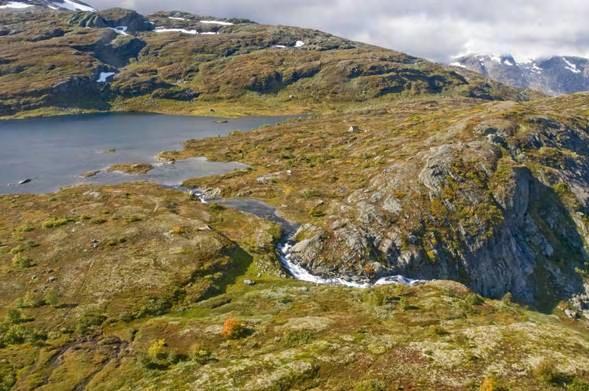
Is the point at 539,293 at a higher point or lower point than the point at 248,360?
lower

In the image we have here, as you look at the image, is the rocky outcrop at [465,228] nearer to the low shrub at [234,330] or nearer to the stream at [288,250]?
the stream at [288,250]

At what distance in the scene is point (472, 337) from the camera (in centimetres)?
3375

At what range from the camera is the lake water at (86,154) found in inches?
4013

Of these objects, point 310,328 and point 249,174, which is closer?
point 310,328

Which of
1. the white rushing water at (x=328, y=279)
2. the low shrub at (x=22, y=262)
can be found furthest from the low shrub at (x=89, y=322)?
the white rushing water at (x=328, y=279)

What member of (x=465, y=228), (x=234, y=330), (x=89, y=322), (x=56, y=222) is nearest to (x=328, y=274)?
(x=234, y=330)

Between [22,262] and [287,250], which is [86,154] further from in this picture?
[287,250]

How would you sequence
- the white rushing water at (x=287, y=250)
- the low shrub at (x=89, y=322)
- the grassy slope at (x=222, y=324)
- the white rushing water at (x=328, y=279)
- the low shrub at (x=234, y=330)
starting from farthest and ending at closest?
the white rushing water at (x=287, y=250), the white rushing water at (x=328, y=279), the low shrub at (x=89, y=322), the low shrub at (x=234, y=330), the grassy slope at (x=222, y=324)

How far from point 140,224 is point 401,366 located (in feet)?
151

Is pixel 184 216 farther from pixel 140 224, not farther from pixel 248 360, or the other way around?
pixel 248 360

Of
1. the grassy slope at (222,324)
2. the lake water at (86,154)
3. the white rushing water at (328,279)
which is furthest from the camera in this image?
the lake water at (86,154)

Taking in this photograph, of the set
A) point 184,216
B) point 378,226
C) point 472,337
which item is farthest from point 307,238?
point 472,337

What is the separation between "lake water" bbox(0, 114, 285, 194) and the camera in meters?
102

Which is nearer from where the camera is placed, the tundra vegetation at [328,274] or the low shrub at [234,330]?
the tundra vegetation at [328,274]
